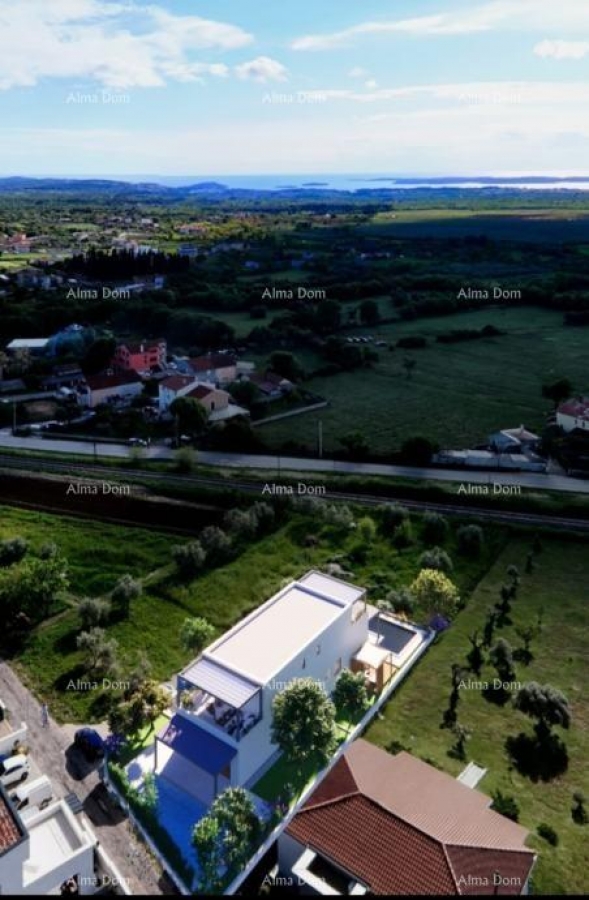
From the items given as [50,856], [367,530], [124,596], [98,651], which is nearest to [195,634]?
[98,651]

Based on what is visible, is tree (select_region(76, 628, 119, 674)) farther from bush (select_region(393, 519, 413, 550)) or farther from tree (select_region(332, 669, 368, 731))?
bush (select_region(393, 519, 413, 550))

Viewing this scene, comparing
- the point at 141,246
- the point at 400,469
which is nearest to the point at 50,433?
the point at 400,469

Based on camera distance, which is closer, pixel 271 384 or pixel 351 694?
pixel 351 694

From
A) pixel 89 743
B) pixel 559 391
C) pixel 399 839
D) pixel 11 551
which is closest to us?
pixel 399 839

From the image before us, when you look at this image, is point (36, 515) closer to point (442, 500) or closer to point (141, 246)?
point (442, 500)

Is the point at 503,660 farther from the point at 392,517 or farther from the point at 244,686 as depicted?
the point at 392,517

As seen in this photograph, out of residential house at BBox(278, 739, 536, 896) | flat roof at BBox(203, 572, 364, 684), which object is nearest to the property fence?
residential house at BBox(278, 739, 536, 896)
